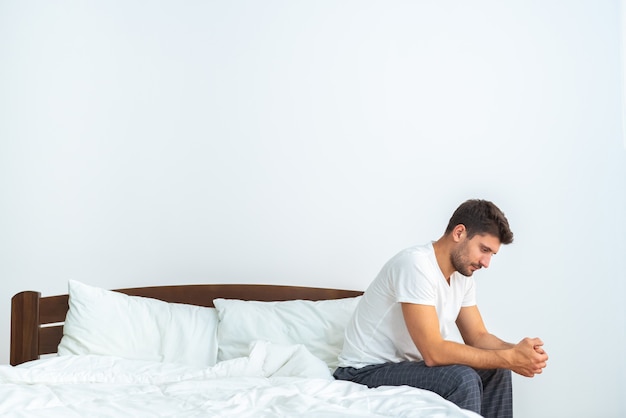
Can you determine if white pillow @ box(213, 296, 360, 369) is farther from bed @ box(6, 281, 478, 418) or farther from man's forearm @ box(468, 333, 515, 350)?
man's forearm @ box(468, 333, 515, 350)

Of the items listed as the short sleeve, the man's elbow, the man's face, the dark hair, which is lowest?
the man's elbow

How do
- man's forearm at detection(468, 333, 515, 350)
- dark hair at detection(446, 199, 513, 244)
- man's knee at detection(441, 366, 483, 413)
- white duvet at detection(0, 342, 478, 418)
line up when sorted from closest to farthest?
white duvet at detection(0, 342, 478, 418) < man's knee at detection(441, 366, 483, 413) < dark hair at detection(446, 199, 513, 244) < man's forearm at detection(468, 333, 515, 350)

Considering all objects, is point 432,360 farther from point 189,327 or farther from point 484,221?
point 189,327

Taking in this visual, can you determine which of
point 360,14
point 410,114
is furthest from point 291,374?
point 360,14

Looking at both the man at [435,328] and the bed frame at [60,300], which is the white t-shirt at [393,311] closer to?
the man at [435,328]

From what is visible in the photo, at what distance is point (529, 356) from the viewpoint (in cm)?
235

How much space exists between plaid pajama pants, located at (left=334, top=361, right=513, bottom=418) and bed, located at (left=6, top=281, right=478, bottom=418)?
16 cm

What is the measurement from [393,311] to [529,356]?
440 millimetres

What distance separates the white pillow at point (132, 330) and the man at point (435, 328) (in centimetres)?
53

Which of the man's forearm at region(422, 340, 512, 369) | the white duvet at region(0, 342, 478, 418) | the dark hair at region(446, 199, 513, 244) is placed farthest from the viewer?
the dark hair at region(446, 199, 513, 244)

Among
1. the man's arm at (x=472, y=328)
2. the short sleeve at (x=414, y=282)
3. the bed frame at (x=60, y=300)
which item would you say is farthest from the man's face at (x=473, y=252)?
the bed frame at (x=60, y=300)

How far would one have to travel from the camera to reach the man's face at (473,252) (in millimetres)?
2475

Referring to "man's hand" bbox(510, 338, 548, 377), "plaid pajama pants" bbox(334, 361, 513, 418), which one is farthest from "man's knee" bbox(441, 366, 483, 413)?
"man's hand" bbox(510, 338, 548, 377)

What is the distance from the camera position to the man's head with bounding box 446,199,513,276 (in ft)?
8.11
